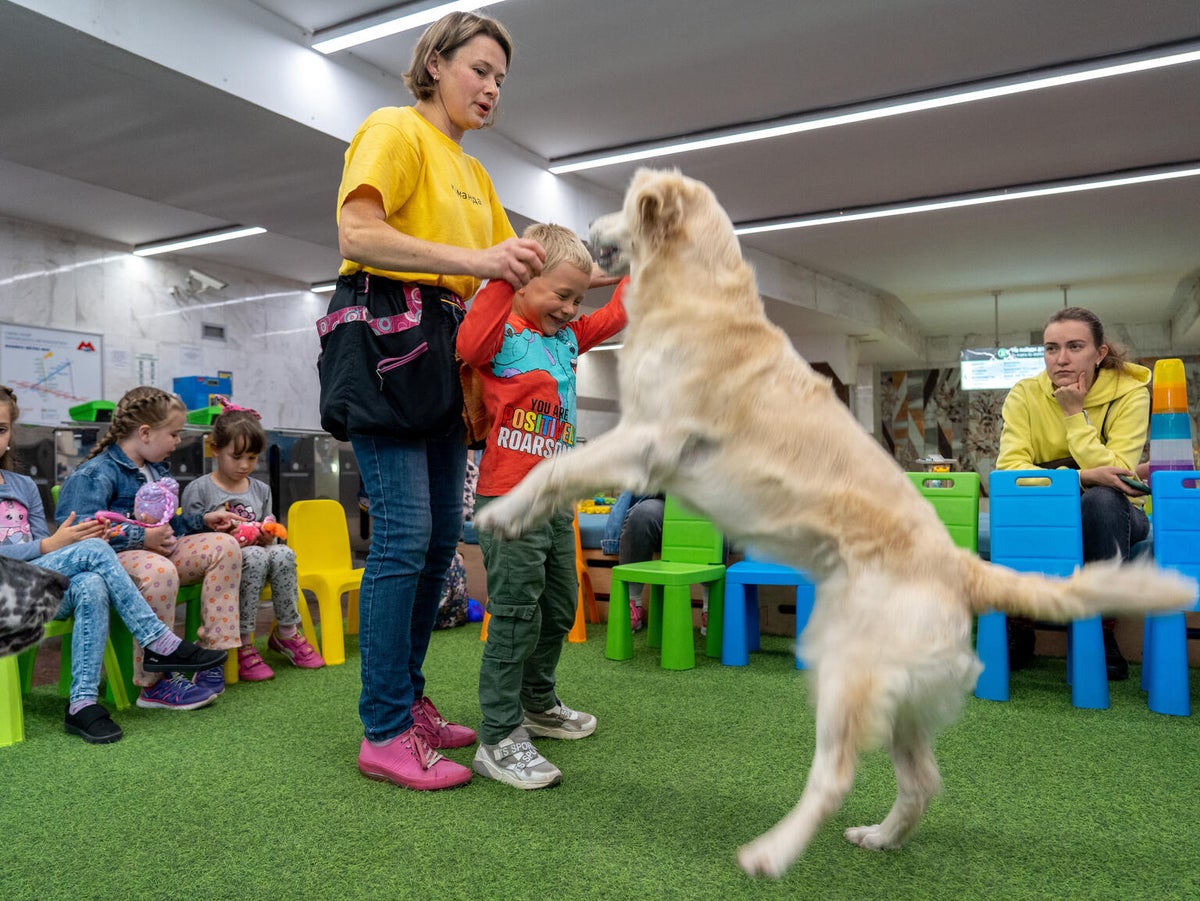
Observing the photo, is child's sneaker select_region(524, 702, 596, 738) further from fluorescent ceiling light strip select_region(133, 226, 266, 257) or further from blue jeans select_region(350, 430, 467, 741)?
fluorescent ceiling light strip select_region(133, 226, 266, 257)

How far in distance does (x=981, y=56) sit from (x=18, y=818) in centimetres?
632

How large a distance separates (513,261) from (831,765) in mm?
1183

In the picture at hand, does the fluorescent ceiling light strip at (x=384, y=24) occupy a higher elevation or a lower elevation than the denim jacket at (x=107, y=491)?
higher

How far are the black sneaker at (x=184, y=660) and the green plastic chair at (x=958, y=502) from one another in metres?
2.93

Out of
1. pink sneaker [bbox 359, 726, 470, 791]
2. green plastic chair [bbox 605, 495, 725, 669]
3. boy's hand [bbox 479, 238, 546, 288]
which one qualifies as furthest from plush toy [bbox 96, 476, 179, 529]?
boy's hand [bbox 479, 238, 546, 288]

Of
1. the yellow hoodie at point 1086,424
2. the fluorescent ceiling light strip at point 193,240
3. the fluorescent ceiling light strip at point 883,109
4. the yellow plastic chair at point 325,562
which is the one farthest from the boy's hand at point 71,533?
the fluorescent ceiling light strip at point 193,240

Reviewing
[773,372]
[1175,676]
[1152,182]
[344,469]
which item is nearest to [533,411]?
[773,372]

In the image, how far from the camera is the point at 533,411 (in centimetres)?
221

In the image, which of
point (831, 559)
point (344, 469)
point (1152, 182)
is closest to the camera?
point (831, 559)

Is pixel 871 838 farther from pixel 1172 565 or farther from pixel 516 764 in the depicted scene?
pixel 1172 565

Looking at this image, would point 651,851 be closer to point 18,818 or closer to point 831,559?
point 831,559

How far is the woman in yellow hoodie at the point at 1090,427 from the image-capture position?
3.34 meters

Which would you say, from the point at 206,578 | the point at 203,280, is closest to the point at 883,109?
the point at 206,578

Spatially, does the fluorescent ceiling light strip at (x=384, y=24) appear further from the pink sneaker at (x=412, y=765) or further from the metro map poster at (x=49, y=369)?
the metro map poster at (x=49, y=369)
